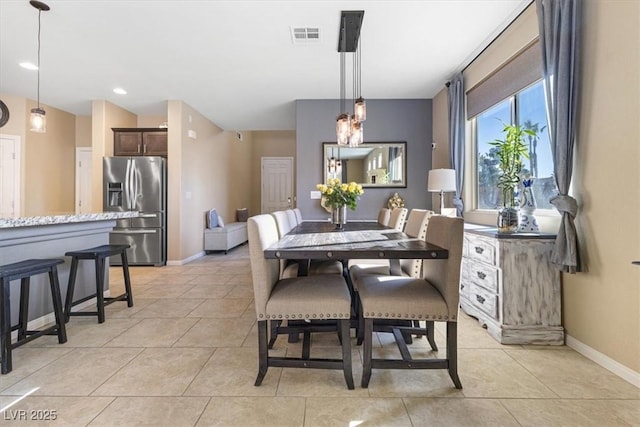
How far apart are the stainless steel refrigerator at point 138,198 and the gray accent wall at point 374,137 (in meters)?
2.33

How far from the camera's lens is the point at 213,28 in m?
3.01

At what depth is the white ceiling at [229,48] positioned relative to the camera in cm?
272

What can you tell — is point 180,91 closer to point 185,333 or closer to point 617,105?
point 185,333

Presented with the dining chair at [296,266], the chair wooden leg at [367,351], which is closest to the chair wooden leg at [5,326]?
the dining chair at [296,266]

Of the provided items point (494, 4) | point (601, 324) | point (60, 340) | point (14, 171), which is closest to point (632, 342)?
point (601, 324)

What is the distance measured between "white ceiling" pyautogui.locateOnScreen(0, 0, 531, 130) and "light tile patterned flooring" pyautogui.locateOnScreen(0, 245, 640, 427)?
2.78 m

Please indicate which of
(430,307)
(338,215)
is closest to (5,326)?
(338,215)

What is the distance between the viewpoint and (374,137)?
497 cm

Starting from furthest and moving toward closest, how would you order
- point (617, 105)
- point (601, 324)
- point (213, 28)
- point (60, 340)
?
point (213, 28)
point (60, 340)
point (601, 324)
point (617, 105)

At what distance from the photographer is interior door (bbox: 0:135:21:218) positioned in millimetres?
4934

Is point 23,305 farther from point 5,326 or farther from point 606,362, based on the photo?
point 606,362

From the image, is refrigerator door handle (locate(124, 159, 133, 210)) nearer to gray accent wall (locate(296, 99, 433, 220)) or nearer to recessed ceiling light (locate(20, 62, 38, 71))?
recessed ceiling light (locate(20, 62, 38, 71))

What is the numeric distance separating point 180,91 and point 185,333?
149 inches

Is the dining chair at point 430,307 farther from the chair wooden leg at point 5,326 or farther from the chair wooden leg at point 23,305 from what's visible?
the chair wooden leg at point 23,305
